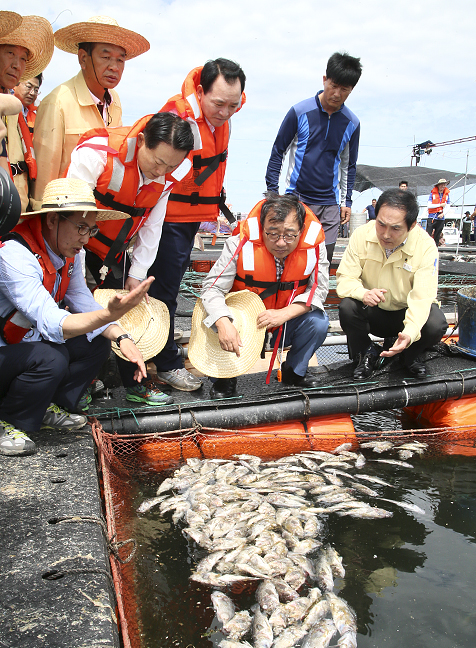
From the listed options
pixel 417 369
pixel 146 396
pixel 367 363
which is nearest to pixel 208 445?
pixel 146 396

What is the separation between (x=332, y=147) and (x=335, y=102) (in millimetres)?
445

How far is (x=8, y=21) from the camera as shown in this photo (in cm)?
297

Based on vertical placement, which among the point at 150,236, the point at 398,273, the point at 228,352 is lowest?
the point at 228,352

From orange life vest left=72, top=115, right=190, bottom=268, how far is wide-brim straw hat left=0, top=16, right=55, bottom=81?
710 millimetres

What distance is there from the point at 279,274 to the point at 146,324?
1257mm

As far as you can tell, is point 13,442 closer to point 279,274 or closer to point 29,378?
point 29,378

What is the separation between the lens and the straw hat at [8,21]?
293 centimetres

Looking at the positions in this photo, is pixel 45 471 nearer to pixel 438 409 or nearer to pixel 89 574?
pixel 89 574

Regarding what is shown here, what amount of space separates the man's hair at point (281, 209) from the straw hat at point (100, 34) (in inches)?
61.9

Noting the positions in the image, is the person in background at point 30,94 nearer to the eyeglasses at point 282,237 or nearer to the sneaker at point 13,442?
the eyeglasses at point 282,237

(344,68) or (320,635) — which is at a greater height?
(344,68)

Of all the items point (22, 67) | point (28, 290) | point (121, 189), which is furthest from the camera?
point (121, 189)

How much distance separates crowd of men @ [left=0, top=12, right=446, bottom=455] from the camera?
10.2 ft

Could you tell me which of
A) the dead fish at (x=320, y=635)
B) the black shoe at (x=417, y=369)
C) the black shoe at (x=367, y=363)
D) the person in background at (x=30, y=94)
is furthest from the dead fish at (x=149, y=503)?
the person in background at (x=30, y=94)
